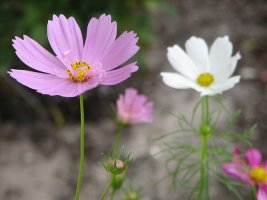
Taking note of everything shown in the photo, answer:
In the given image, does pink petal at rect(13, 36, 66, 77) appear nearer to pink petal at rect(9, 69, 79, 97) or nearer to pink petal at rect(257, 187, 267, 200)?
pink petal at rect(9, 69, 79, 97)

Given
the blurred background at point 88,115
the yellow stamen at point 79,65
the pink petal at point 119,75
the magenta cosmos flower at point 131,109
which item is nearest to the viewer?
the pink petal at point 119,75

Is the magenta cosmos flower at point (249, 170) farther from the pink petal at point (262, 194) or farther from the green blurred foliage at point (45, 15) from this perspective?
the green blurred foliage at point (45, 15)

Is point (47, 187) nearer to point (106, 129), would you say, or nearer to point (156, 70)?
point (106, 129)

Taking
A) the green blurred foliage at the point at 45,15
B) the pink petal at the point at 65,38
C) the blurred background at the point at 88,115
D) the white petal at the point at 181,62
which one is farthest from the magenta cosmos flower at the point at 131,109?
the green blurred foliage at the point at 45,15

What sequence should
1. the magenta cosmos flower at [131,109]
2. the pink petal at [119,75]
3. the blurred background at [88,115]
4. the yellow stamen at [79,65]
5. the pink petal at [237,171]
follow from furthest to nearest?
1. the blurred background at [88,115]
2. the magenta cosmos flower at [131,109]
3. the pink petal at [237,171]
4. the yellow stamen at [79,65]
5. the pink petal at [119,75]

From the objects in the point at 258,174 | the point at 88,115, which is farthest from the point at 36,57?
the point at 88,115

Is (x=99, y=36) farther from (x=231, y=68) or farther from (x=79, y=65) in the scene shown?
(x=231, y=68)

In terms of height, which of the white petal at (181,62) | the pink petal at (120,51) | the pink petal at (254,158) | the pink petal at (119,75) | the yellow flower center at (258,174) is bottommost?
the yellow flower center at (258,174)

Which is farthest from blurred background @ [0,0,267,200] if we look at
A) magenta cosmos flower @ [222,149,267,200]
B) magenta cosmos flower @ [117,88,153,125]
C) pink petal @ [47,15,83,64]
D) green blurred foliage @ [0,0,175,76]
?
pink petal @ [47,15,83,64]

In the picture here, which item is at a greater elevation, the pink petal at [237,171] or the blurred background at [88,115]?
the blurred background at [88,115]
